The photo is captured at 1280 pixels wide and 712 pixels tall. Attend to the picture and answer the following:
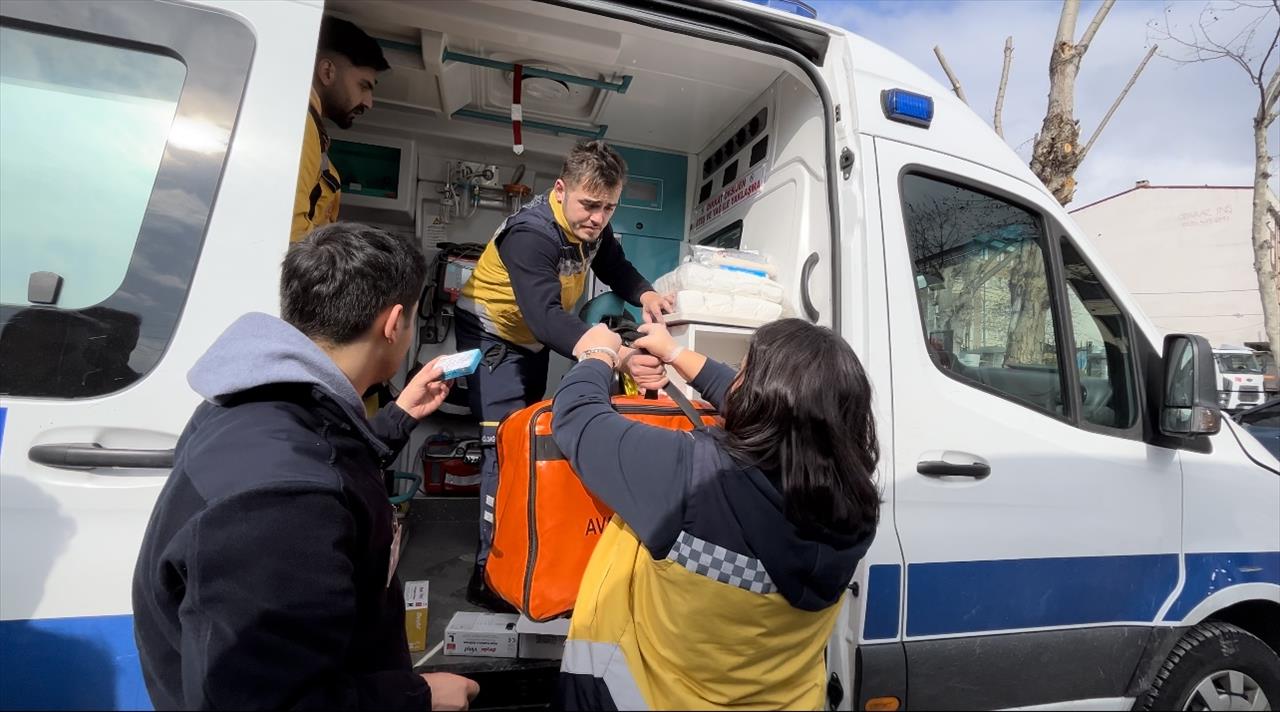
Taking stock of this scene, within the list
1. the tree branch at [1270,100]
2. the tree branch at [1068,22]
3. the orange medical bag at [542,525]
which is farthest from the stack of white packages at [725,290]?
the tree branch at [1270,100]

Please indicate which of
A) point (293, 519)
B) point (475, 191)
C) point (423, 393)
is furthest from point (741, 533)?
point (475, 191)

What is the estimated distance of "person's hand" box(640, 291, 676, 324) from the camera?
2.39 m

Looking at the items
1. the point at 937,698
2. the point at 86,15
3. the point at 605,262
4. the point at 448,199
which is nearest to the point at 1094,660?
the point at 937,698

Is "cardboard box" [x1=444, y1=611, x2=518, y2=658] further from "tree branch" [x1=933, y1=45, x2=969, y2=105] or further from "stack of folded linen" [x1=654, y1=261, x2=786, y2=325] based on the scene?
"tree branch" [x1=933, y1=45, x2=969, y2=105]

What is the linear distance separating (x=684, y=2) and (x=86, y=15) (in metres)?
1.54

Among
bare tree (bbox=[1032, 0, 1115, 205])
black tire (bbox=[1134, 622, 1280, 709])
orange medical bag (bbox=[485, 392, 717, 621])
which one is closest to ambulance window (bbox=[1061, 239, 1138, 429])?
black tire (bbox=[1134, 622, 1280, 709])

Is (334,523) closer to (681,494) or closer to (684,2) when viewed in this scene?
(681,494)

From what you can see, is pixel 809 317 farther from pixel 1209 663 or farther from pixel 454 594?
pixel 1209 663

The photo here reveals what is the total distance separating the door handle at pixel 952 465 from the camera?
1.89 m

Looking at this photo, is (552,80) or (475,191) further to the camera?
(475,191)

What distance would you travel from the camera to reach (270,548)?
0.85 meters

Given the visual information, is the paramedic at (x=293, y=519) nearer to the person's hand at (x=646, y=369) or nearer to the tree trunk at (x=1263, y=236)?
the person's hand at (x=646, y=369)

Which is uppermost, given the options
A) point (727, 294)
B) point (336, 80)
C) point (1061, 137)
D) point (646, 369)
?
point (1061, 137)

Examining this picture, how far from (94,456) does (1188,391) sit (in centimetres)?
307
